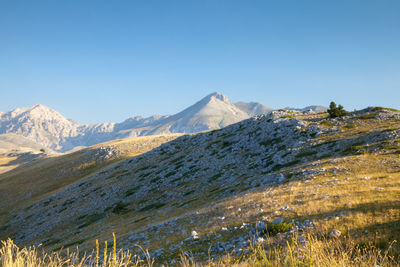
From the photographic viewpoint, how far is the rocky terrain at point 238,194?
12.9 m

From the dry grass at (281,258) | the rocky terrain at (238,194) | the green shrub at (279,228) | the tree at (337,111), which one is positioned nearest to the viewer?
the dry grass at (281,258)

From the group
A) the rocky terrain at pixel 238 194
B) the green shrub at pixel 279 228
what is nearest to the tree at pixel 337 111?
the rocky terrain at pixel 238 194

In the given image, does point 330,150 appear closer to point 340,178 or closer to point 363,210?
point 340,178

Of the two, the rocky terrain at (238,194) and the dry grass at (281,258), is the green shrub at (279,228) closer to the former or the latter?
the rocky terrain at (238,194)

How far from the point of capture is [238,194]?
24.6m

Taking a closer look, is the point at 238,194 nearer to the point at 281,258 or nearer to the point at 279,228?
the point at 279,228

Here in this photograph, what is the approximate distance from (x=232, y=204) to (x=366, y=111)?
124 ft

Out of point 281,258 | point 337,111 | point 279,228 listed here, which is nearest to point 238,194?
point 279,228

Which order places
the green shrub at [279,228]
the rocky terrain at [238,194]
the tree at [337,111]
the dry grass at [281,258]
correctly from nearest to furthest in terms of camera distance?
1. the dry grass at [281,258]
2. the green shrub at [279,228]
3. the rocky terrain at [238,194]
4. the tree at [337,111]

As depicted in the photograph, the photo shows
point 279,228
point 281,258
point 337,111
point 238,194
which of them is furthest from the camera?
point 337,111

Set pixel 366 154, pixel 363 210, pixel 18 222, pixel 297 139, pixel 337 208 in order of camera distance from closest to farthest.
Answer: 1. pixel 363 210
2. pixel 337 208
3. pixel 366 154
4. pixel 297 139
5. pixel 18 222

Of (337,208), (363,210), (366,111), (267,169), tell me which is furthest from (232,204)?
(366,111)

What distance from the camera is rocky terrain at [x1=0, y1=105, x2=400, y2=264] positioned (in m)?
12.9

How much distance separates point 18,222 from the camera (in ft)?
162
